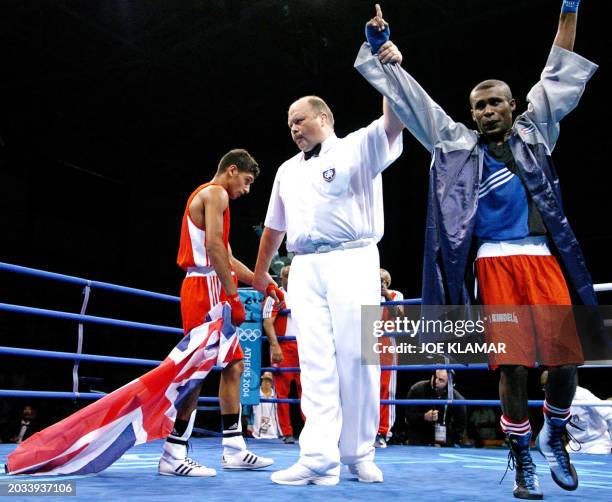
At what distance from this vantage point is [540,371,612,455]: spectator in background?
493cm

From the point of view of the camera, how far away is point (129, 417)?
8.50ft

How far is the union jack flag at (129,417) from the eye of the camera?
2381mm

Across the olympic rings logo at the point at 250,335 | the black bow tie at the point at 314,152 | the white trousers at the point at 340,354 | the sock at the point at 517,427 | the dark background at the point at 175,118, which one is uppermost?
the dark background at the point at 175,118

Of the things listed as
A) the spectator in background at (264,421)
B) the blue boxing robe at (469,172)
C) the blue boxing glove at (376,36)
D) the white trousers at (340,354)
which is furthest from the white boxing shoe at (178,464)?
the spectator in background at (264,421)

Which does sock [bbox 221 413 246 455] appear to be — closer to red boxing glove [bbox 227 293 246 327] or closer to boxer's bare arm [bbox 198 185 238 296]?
red boxing glove [bbox 227 293 246 327]

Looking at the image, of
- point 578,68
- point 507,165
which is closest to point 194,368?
point 507,165

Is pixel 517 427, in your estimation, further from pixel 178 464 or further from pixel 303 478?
pixel 178 464

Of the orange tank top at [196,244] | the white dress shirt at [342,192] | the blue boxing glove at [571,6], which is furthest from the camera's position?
the orange tank top at [196,244]

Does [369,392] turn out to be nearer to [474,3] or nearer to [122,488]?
[122,488]

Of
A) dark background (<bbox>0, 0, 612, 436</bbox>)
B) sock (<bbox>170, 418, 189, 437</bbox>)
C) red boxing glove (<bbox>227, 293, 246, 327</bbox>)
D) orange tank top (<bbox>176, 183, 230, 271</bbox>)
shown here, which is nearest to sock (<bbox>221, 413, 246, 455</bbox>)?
sock (<bbox>170, 418, 189, 437</bbox>)

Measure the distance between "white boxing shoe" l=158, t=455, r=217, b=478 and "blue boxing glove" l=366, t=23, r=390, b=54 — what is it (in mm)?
1772

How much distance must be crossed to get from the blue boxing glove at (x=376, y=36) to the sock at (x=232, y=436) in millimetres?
1726

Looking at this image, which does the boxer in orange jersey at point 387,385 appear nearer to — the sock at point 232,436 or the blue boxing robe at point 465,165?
the sock at point 232,436

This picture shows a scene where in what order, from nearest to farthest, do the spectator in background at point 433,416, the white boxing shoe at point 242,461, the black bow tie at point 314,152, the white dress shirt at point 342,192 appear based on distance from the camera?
the white dress shirt at point 342,192 → the black bow tie at point 314,152 → the white boxing shoe at point 242,461 → the spectator in background at point 433,416
